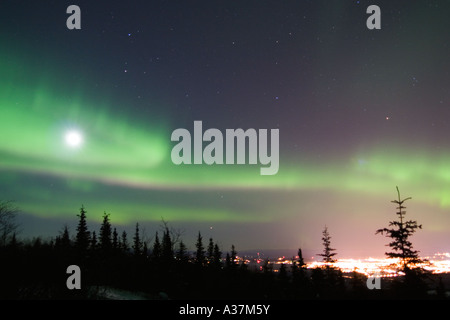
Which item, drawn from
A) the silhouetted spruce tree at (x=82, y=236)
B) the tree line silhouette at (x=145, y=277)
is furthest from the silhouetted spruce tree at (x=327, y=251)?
the silhouetted spruce tree at (x=82, y=236)

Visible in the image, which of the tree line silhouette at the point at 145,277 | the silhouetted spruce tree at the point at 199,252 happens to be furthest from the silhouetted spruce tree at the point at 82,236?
the silhouetted spruce tree at the point at 199,252

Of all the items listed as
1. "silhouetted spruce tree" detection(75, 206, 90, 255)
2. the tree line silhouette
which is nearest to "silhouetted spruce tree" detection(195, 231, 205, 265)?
the tree line silhouette

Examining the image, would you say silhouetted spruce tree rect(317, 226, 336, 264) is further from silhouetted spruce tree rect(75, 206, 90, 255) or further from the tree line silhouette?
silhouetted spruce tree rect(75, 206, 90, 255)

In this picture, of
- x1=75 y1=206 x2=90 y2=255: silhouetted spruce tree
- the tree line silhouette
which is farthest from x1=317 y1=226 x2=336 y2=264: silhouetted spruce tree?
x1=75 y1=206 x2=90 y2=255: silhouetted spruce tree

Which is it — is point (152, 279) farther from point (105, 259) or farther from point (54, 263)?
point (54, 263)

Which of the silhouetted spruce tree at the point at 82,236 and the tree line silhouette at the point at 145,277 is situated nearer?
the tree line silhouette at the point at 145,277

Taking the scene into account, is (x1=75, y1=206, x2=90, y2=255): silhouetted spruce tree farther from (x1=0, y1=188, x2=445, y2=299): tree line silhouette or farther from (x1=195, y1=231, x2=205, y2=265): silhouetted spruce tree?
(x1=195, y1=231, x2=205, y2=265): silhouetted spruce tree

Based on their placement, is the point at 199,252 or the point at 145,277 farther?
the point at 199,252

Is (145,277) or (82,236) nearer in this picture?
(145,277)

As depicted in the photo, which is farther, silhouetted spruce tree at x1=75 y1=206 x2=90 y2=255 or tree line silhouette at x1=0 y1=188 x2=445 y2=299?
silhouetted spruce tree at x1=75 y1=206 x2=90 y2=255

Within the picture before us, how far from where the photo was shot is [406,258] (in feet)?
72.2

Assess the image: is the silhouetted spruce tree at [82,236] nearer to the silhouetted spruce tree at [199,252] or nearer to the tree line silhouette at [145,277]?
the tree line silhouette at [145,277]
